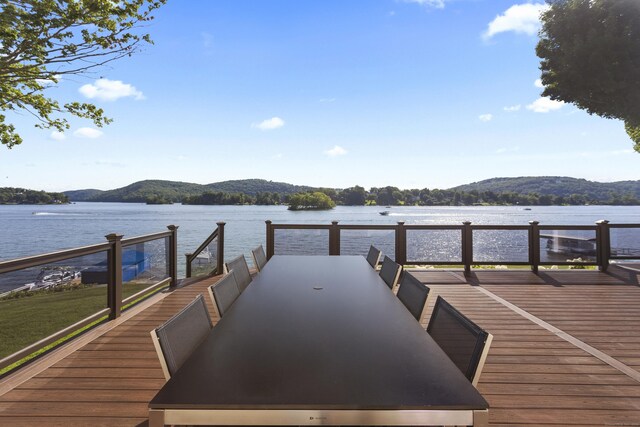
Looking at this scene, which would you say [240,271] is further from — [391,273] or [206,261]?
[206,261]

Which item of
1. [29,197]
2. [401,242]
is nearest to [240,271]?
[401,242]

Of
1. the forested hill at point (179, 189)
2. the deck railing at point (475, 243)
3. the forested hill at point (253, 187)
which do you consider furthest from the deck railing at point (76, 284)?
the forested hill at point (179, 189)

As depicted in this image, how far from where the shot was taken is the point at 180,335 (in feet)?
4.62

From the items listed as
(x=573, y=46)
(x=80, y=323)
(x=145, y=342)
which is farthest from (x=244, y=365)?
(x=573, y=46)

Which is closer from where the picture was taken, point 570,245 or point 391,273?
point 391,273

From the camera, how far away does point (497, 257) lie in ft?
23.5

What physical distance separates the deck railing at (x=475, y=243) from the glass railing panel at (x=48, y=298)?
324 cm

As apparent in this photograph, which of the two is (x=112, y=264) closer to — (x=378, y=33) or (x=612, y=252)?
(x=612, y=252)

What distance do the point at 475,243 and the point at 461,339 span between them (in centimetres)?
604

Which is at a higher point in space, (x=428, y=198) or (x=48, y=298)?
(x=428, y=198)

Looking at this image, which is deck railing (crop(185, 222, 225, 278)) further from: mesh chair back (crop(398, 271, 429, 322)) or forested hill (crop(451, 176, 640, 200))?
forested hill (crop(451, 176, 640, 200))

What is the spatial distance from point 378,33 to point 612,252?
9.45 metres

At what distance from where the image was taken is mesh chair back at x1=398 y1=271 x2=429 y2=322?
6.32ft

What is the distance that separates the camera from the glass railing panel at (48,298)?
5211 mm
